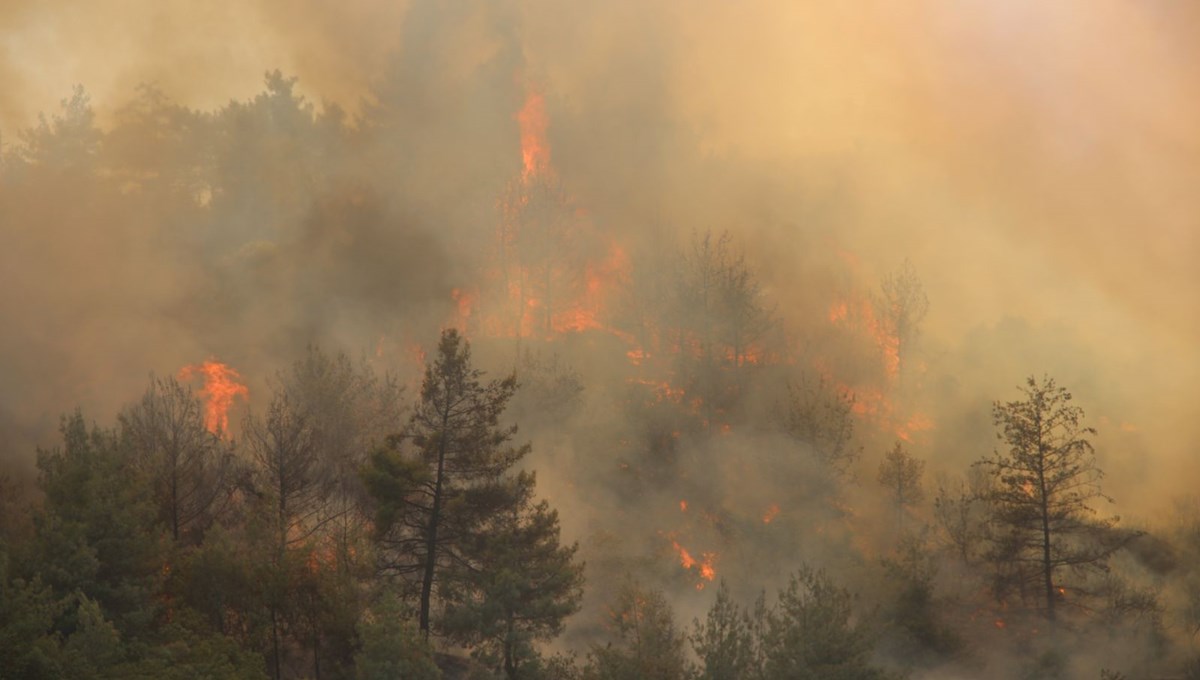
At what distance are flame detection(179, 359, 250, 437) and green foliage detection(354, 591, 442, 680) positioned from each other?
30.6 m

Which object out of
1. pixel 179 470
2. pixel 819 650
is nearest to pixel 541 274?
pixel 179 470

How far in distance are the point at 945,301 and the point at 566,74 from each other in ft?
93.4

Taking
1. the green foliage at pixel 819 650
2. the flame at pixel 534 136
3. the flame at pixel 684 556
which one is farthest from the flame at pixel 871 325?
the green foliage at pixel 819 650

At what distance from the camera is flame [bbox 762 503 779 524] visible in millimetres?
44013

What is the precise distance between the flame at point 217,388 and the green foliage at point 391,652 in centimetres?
3057

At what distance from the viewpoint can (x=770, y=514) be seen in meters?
44.3

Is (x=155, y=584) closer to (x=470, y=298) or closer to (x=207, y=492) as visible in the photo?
(x=207, y=492)

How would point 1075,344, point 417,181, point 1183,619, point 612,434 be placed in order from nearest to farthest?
point 1183,619
point 612,434
point 1075,344
point 417,181

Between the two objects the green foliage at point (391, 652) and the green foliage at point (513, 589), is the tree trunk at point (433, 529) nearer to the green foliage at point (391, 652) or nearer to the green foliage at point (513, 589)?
the green foliage at point (513, 589)

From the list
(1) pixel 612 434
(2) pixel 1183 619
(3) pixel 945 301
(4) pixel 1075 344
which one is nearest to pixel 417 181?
(1) pixel 612 434

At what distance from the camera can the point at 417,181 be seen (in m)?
63.3

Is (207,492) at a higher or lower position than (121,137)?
lower

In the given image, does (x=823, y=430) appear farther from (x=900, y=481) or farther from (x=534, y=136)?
(x=534, y=136)

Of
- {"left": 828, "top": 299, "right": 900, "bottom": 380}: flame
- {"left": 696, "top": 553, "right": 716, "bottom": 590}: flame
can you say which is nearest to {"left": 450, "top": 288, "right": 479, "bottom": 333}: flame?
{"left": 696, "top": 553, "right": 716, "bottom": 590}: flame
